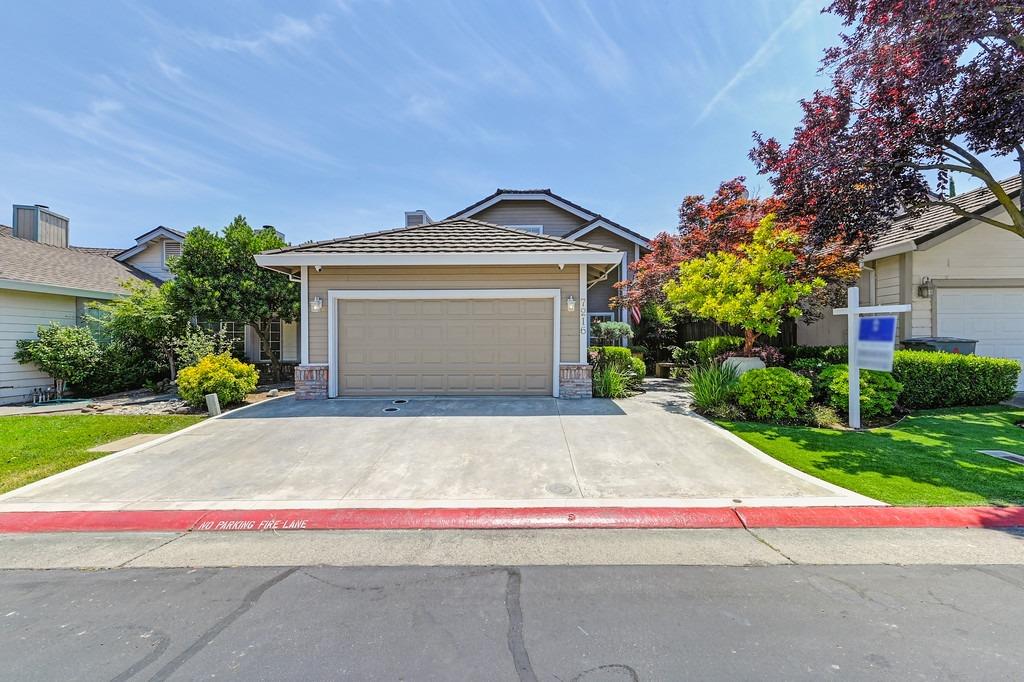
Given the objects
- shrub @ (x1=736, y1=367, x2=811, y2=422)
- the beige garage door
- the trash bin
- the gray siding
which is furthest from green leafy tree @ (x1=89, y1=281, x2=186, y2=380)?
the trash bin

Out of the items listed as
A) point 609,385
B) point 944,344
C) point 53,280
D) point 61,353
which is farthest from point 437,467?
point 53,280

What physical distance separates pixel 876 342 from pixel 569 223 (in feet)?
41.8

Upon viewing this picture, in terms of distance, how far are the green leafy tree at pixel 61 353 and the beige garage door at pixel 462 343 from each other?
28.0 feet

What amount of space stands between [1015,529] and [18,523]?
9552mm

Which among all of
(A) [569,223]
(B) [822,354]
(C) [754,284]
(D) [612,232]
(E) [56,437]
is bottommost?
(E) [56,437]

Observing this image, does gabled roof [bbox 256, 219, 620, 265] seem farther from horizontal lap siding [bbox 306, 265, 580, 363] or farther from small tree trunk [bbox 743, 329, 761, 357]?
small tree trunk [bbox 743, 329, 761, 357]

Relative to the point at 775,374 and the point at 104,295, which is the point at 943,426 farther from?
the point at 104,295

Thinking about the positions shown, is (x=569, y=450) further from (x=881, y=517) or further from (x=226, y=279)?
(x=226, y=279)

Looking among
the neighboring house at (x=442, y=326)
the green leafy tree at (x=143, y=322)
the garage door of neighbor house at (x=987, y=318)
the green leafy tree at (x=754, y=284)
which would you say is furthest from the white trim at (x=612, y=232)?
the green leafy tree at (x=143, y=322)

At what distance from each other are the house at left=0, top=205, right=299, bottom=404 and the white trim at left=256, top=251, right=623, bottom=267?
5.92 m

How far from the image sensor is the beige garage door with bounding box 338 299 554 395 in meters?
10.1

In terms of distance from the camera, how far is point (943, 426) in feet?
23.7

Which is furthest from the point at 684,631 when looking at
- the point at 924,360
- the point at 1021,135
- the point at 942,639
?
the point at 1021,135

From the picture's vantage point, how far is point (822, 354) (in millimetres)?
11422
